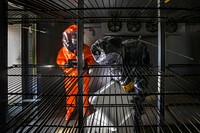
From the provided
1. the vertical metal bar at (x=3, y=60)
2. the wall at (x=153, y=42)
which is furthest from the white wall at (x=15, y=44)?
the vertical metal bar at (x=3, y=60)

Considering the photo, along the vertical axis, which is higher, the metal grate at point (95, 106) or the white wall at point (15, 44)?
the white wall at point (15, 44)

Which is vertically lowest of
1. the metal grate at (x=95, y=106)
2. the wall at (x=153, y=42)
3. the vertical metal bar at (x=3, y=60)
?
the metal grate at (x=95, y=106)

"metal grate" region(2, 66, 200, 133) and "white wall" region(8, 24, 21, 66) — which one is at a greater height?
"white wall" region(8, 24, 21, 66)

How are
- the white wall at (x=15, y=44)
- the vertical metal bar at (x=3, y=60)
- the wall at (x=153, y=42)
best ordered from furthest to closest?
the wall at (x=153, y=42), the white wall at (x=15, y=44), the vertical metal bar at (x=3, y=60)

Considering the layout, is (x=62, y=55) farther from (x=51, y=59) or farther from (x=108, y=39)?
(x=108, y=39)

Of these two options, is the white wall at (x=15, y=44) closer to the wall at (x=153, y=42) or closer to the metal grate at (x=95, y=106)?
the wall at (x=153, y=42)

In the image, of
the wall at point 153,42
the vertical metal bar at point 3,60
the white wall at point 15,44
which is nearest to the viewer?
the vertical metal bar at point 3,60

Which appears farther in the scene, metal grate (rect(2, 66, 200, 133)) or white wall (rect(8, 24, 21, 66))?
white wall (rect(8, 24, 21, 66))

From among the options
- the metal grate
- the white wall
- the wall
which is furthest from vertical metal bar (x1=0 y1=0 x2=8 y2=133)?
the wall

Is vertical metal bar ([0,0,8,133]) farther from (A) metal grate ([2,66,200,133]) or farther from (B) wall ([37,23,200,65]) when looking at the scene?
(B) wall ([37,23,200,65])

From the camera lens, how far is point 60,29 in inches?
123

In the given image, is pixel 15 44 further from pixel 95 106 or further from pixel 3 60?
pixel 3 60

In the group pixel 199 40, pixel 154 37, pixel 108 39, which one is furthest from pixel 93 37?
pixel 199 40

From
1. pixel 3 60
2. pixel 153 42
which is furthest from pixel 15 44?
pixel 3 60
